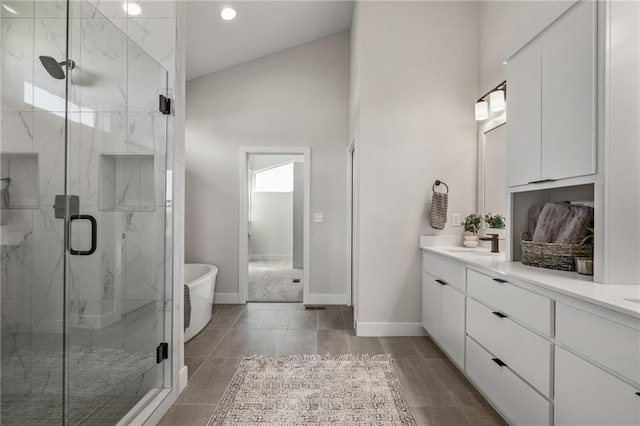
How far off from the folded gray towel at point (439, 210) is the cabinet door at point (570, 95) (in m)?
1.15

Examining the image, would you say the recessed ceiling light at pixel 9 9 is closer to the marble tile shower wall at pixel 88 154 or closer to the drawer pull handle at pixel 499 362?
the marble tile shower wall at pixel 88 154

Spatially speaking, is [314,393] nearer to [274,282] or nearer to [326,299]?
[326,299]

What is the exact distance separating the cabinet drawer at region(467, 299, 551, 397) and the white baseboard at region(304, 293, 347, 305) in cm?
216

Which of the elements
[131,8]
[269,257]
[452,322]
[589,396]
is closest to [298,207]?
[269,257]

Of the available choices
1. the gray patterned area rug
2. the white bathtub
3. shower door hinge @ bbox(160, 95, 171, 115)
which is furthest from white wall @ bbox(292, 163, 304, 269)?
shower door hinge @ bbox(160, 95, 171, 115)

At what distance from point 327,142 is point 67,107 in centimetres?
297

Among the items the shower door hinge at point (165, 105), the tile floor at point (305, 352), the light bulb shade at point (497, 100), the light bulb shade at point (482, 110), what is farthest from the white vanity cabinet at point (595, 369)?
the shower door hinge at point (165, 105)

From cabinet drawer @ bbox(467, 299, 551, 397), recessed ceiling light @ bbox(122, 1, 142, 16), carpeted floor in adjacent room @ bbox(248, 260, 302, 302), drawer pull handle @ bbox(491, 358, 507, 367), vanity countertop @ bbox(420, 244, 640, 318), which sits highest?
recessed ceiling light @ bbox(122, 1, 142, 16)

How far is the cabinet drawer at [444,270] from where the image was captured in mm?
2235

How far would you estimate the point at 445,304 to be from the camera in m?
2.47

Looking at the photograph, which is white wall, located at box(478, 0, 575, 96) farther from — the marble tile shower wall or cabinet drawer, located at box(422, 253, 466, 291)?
the marble tile shower wall

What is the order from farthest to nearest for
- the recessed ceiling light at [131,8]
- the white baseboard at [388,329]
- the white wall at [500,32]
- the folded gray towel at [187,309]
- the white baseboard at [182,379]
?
the white baseboard at [388,329] → the folded gray towel at [187,309] → the white wall at [500,32] → the white baseboard at [182,379] → the recessed ceiling light at [131,8]

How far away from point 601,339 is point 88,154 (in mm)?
2271

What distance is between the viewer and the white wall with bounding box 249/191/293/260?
7652mm
